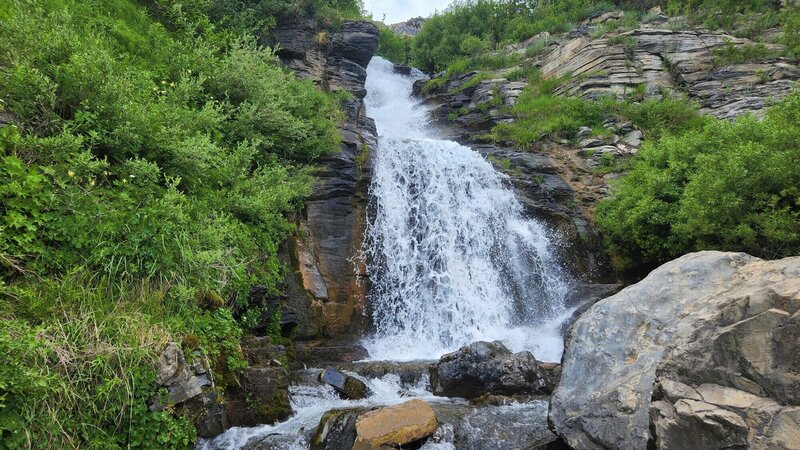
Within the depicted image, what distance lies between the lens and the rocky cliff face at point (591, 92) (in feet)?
50.3

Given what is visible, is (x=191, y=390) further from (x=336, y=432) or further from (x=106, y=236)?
(x=106, y=236)

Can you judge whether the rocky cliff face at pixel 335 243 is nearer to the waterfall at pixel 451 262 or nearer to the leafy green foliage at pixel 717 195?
the waterfall at pixel 451 262

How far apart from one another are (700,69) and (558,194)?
9836mm

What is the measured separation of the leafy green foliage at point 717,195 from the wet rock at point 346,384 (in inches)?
349

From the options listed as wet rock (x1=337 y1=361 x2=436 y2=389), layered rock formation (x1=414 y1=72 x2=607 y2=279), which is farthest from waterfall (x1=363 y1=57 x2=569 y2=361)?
wet rock (x1=337 y1=361 x2=436 y2=389)

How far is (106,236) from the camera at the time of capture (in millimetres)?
5520

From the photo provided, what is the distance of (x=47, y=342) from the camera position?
13.7 feet

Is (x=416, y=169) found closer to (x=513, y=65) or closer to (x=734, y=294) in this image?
(x=734, y=294)

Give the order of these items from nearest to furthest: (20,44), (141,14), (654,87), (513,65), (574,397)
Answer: (574,397), (20,44), (141,14), (654,87), (513,65)

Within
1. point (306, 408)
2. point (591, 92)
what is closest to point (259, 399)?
point (306, 408)

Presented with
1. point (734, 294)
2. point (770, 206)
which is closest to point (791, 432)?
point (734, 294)

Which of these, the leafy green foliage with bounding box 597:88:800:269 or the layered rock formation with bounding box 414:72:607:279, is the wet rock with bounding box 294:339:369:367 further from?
the leafy green foliage with bounding box 597:88:800:269

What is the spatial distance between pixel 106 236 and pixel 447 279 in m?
8.56

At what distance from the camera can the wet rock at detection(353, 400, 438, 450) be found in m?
5.67
